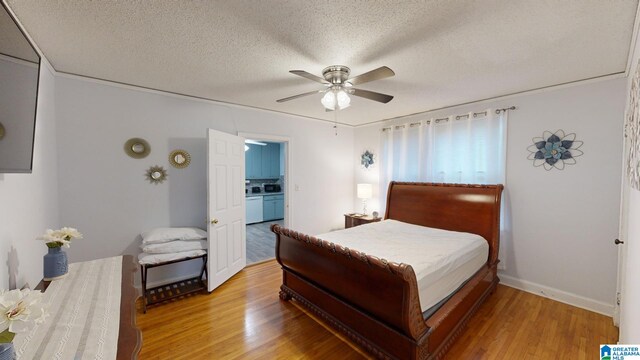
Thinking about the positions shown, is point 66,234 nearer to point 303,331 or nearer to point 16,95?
point 16,95

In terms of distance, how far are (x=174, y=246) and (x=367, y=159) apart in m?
3.55

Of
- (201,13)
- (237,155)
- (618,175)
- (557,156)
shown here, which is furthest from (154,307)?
(618,175)

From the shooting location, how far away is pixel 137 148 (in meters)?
2.92

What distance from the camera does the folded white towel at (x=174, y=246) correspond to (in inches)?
106

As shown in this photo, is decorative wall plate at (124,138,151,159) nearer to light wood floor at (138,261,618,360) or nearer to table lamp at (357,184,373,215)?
light wood floor at (138,261,618,360)

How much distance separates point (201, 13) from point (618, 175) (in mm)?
3979

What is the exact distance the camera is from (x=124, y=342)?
1.06m

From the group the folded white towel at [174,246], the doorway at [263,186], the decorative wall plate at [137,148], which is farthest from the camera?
the doorway at [263,186]

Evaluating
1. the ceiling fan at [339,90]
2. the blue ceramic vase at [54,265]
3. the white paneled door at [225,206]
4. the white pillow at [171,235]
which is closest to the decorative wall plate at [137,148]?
the white paneled door at [225,206]

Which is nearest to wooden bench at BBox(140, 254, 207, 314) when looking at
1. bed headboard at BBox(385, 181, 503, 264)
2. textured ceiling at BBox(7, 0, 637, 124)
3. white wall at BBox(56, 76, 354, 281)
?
white wall at BBox(56, 76, 354, 281)

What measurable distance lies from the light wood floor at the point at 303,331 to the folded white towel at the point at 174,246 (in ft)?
1.88

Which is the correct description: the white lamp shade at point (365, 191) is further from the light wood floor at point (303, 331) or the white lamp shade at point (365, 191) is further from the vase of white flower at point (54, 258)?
the vase of white flower at point (54, 258)

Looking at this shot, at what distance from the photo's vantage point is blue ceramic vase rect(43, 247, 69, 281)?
5.08 ft

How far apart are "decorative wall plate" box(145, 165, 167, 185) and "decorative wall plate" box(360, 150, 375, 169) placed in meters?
3.42
